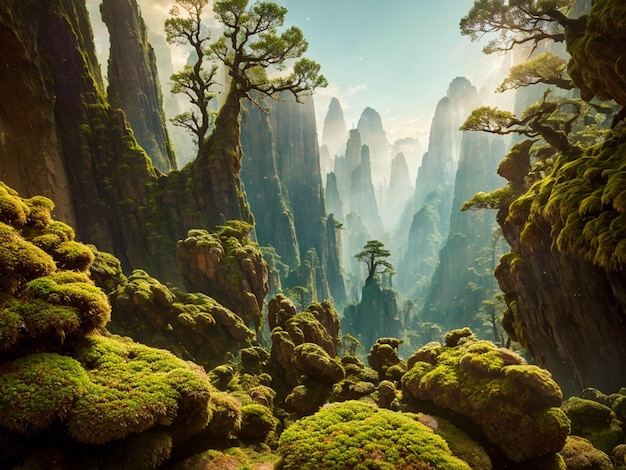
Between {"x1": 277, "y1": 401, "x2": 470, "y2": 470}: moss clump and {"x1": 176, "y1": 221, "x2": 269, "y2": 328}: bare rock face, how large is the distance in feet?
56.5

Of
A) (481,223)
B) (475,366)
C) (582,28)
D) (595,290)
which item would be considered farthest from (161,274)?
(481,223)

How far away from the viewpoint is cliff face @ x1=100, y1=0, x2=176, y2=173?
39.9 metres

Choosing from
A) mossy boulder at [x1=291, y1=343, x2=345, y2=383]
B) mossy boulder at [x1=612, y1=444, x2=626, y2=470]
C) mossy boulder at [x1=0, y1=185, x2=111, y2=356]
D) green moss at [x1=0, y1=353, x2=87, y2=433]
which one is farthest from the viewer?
mossy boulder at [x1=291, y1=343, x2=345, y2=383]

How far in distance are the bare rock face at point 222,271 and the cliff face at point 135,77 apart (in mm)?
21962

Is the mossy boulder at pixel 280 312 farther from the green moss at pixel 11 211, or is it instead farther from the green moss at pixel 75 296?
the green moss at pixel 11 211

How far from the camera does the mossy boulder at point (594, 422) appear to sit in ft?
32.1

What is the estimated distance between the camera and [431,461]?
221 inches

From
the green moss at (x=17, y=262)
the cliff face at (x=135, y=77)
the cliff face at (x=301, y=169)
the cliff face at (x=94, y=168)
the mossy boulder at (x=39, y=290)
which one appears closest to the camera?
the mossy boulder at (x=39, y=290)

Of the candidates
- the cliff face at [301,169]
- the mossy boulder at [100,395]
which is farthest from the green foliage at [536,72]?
the cliff face at [301,169]

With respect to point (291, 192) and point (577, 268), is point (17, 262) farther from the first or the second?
point (291, 192)

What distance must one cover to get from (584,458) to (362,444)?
21.2ft

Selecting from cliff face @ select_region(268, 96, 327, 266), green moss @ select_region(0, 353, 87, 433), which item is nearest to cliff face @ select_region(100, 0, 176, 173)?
green moss @ select_region(0, 353, 87, 433)

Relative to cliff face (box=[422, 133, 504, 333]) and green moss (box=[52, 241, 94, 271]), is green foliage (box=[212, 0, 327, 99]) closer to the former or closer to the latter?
green moss (box=[52, 241, 94, 271])

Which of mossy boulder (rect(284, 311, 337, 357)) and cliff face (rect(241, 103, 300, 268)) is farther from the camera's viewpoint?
cliff face (rect(241, 103, 300, 268))
